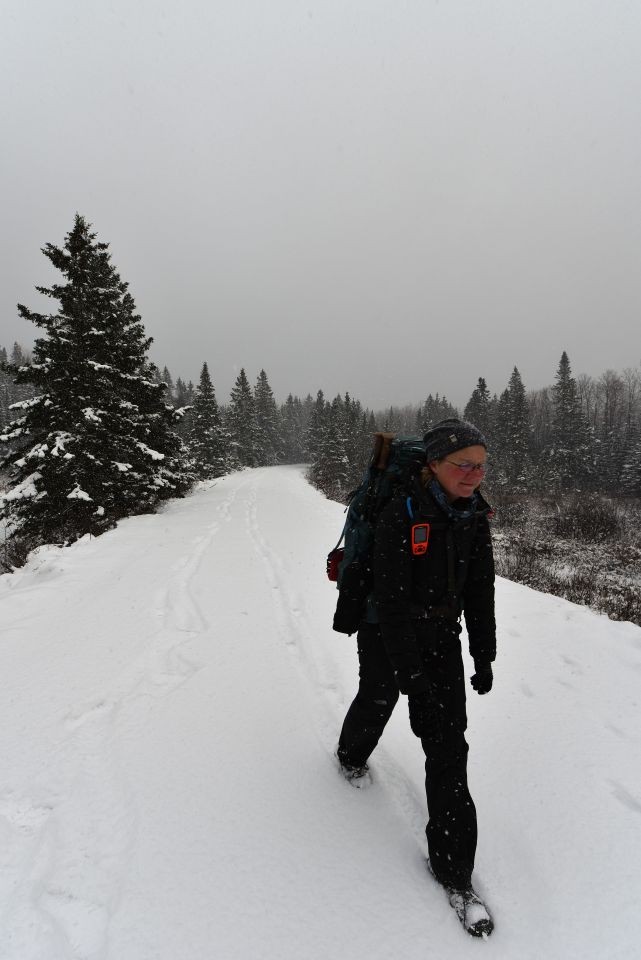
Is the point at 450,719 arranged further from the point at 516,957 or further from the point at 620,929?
the point at 620,929

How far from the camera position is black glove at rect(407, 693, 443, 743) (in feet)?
6.65

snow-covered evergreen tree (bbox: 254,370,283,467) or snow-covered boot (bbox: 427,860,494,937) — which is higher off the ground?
snow-covered evergreen tree (bbox: 254,370,283,467)

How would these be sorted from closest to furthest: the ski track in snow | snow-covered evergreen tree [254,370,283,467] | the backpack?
1. the ski track in snow
2. the backpack
3. snow-covered evergreen tree [254,370,283,467]

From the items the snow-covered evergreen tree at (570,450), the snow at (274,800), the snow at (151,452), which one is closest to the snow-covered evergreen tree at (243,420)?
the snow-covered evergreen tree at (570,450)

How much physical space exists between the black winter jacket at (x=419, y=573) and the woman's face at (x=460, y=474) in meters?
0.10

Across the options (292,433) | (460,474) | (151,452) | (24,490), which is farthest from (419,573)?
(292,433)

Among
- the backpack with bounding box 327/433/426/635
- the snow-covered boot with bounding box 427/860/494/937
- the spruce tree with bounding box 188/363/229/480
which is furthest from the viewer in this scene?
the spruce tree with bounding box 188/363/229/480

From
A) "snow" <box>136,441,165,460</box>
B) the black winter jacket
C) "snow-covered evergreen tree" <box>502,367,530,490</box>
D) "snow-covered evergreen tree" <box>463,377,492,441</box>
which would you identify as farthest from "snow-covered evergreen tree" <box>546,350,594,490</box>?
the black winter jacket

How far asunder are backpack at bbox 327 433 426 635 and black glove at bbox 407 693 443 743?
0.49m

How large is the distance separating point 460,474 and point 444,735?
4.13 ft

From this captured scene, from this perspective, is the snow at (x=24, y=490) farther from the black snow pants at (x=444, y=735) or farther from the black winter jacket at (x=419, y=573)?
the black winter jacket at (x=419, y=573)

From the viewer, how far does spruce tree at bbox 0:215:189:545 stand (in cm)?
1052

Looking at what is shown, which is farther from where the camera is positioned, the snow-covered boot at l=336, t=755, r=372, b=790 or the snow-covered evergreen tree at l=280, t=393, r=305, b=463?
the snow-covered evergreen tree at l=280, t=393, r=305, b=463

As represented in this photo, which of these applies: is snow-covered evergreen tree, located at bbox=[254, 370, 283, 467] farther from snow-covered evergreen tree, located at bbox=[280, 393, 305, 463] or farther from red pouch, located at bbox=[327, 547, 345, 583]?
red pouch, located at bbox=[327, 547, 345, 583]
